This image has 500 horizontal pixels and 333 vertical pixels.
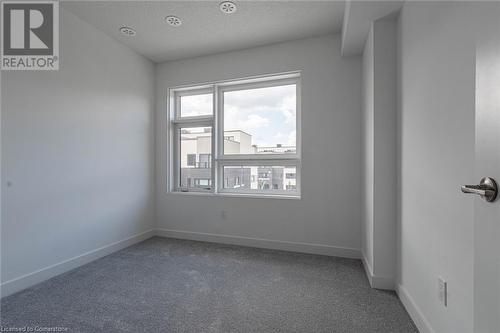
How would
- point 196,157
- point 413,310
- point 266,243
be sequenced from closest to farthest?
point 413,310 < point 266,243 < point 196,157

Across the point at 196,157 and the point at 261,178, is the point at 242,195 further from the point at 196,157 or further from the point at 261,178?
the point at 196,157

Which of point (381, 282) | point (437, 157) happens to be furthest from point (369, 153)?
point (381, 282)

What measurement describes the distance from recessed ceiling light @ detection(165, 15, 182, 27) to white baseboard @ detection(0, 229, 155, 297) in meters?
2.74

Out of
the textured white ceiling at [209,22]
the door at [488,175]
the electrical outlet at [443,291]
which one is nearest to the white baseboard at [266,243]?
the electrical outlet at [443,291]

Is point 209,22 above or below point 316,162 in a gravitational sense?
above

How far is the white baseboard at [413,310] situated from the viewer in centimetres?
148

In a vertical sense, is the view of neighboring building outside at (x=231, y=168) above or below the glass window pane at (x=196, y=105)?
below

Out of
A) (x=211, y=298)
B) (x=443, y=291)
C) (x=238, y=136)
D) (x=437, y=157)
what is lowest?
(x=211, y=298)

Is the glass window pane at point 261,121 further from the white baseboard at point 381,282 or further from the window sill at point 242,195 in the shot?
the white baseboard at point 381,282

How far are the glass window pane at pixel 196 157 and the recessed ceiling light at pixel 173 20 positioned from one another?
4.59ft

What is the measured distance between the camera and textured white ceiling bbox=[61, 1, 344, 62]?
7.86 feet

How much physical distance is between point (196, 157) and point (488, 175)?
3387 mm

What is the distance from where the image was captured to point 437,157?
1366 mm

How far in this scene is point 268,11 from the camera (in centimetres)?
248
